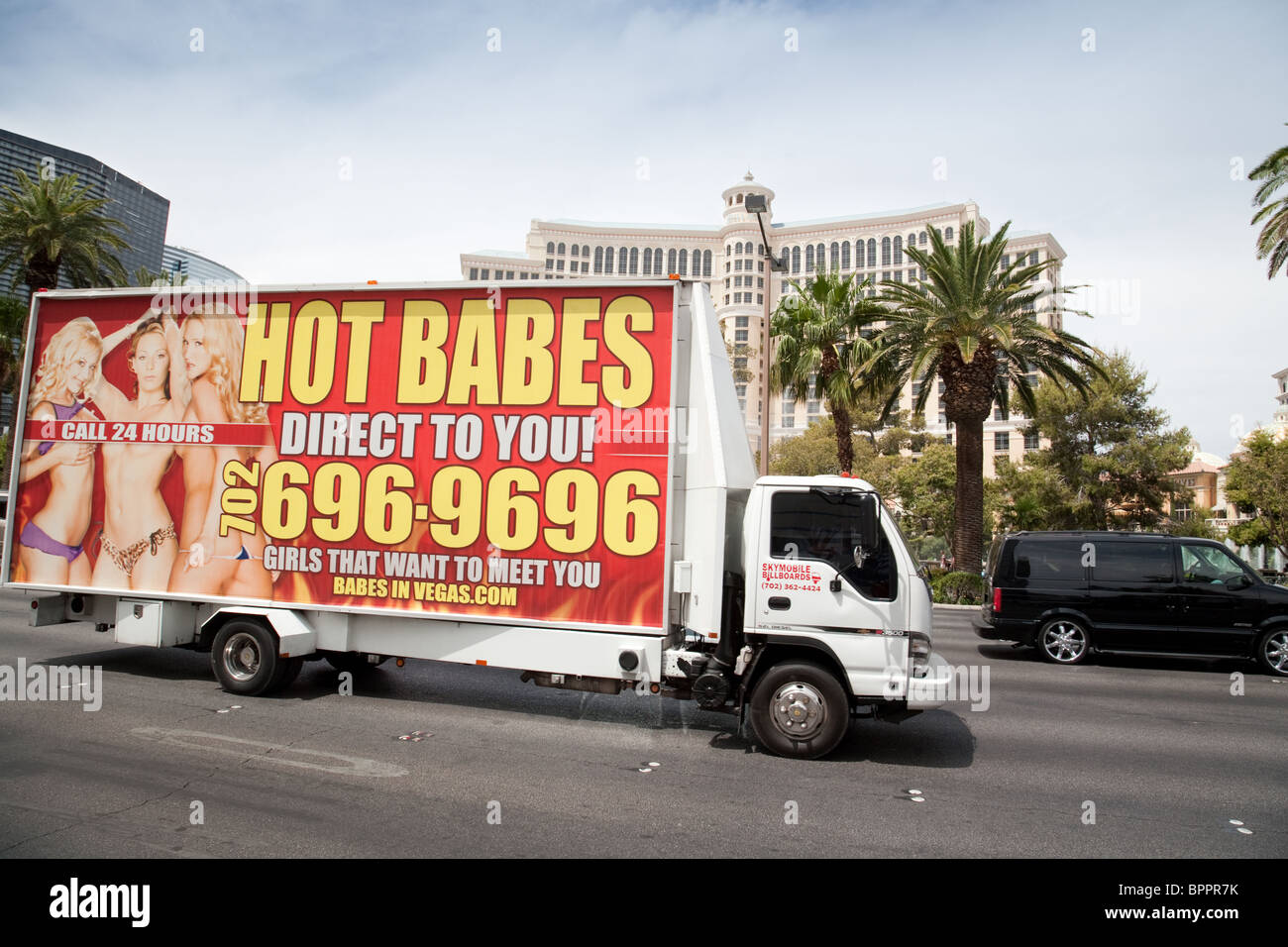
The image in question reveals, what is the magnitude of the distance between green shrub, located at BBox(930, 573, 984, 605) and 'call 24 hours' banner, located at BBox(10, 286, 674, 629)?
16119mm

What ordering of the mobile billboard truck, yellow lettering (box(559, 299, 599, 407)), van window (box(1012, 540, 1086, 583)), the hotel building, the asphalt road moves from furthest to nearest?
the hotel building, van window (box(1012, 540, 1086, 583)), yellow lettering (box(559, 299, 599, 407)), the mobile billboard truck, the asphalt road

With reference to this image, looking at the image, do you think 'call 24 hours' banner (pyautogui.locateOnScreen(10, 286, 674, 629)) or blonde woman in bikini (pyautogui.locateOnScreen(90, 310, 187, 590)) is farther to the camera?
blonde woman in bikini (pyautogui.locateOnScreen(90, 310, 187, 590))

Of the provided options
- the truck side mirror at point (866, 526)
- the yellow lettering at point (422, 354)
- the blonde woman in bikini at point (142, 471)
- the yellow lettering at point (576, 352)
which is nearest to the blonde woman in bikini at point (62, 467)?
the blonde woman in bikini at point (142, 471)

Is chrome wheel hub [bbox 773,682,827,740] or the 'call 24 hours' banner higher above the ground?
the 'call 24 hours' banner

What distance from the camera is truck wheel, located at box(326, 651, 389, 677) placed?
29.5ft

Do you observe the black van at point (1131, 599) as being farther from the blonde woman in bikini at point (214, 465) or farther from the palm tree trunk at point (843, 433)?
the blonde woman in bikini at point (214, 465)

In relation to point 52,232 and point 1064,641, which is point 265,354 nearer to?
point 1064,641

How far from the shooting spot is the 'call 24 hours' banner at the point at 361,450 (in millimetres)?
7184

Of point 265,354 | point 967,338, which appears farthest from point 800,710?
point 967,338

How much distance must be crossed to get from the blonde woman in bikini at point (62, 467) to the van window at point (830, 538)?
785 centimetres

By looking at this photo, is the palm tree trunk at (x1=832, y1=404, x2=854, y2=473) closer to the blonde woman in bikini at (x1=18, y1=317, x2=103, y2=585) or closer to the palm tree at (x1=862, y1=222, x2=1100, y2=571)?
the palm tree at (x1=862, y1=222, x2=1100, y2=571)

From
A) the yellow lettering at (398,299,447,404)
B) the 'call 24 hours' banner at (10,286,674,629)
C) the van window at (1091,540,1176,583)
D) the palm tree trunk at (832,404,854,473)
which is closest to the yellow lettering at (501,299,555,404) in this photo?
the 'call 24 hours' banner at (10,286,674,629)

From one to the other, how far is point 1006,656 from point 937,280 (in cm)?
1099
